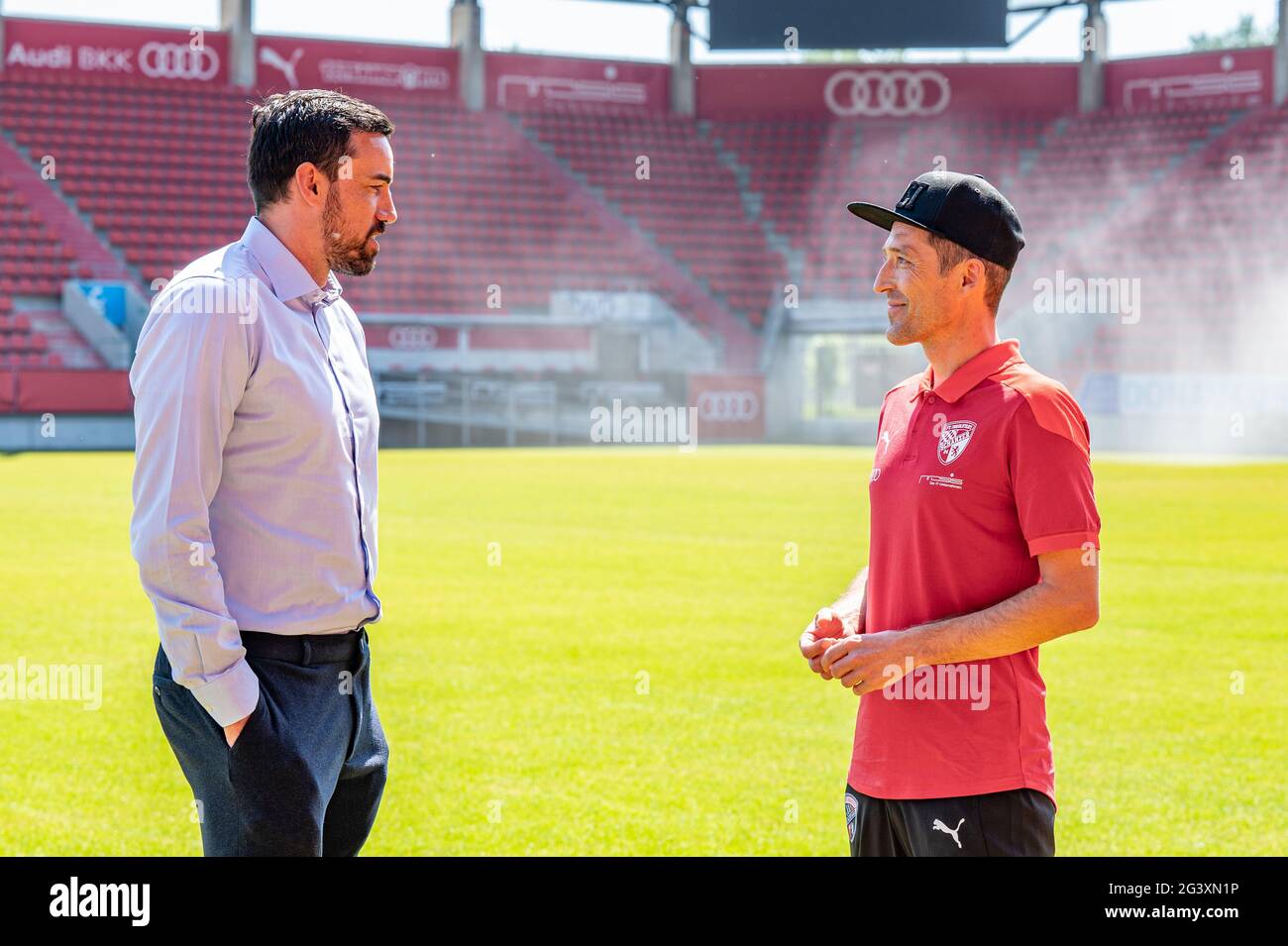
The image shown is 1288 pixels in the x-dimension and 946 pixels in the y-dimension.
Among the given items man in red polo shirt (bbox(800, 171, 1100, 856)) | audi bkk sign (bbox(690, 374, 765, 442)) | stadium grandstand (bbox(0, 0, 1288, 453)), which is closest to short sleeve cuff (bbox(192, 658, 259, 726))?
man in red polo shirt (bbox(800, 171, 1100, 856))

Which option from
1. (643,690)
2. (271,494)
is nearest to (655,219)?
(643,690)

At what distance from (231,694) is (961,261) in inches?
72.4

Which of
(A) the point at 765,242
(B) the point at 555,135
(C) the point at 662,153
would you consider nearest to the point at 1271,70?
(A) the point at 765,242

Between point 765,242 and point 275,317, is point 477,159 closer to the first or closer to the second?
point 765,242

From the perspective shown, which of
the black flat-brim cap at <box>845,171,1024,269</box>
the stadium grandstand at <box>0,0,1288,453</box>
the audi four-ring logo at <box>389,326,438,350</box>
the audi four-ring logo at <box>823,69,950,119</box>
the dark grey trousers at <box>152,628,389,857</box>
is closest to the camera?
the dark grey trousers at <box>152,628,389,857</box>

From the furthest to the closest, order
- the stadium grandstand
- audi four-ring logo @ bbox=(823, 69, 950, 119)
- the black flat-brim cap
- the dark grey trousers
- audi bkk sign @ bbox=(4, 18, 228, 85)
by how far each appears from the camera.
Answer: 1. audi four-ring logo @ bbox=(823, 69, 950, 119)
2. audi bkk sign @ bbox=(4, 18, 228, 85)
3. the stadium grandstand
4. the black flat-brim cap
5. the dark grey trousers

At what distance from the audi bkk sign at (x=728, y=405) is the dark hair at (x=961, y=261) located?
28277mm

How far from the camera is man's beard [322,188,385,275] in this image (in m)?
3.04

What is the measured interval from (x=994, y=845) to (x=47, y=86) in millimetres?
37199

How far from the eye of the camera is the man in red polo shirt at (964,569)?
108 inches

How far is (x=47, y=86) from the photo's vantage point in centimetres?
3434

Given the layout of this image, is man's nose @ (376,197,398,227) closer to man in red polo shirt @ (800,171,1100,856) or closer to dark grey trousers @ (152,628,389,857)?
dark grey trousers @ (152,628,389,857)

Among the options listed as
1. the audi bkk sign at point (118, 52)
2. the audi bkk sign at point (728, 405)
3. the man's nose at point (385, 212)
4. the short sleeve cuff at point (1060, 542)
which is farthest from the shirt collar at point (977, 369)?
the audi bkk sign at point (118, 52)

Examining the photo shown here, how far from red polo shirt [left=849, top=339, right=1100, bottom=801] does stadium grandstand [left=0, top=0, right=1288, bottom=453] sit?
25.9m
